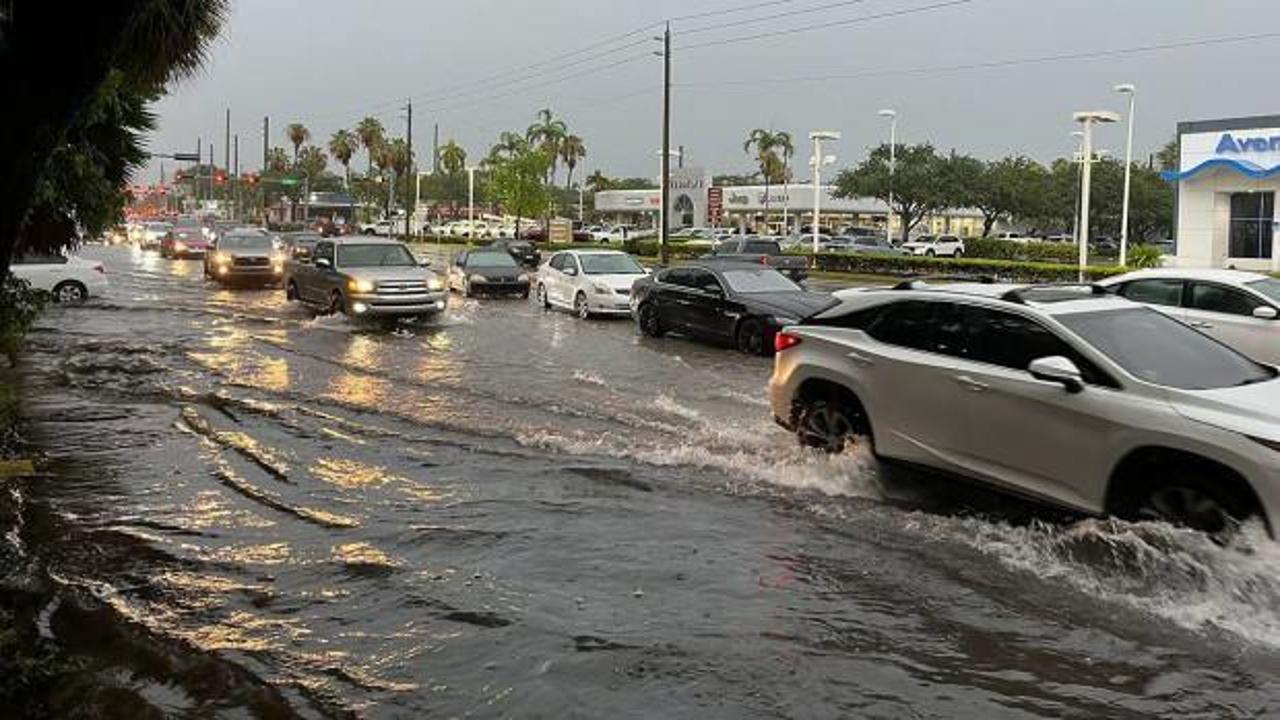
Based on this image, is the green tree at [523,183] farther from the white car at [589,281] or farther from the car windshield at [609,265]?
the car windshield at [609,265]

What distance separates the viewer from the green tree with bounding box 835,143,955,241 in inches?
2879

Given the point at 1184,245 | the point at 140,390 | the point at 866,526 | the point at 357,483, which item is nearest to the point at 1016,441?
the point at 866,526

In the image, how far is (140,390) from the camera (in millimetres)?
14023

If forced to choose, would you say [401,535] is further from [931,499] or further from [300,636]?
[931,499]

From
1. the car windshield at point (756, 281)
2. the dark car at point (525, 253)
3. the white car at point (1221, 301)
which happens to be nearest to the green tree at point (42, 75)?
the white car at point (1221, 301)

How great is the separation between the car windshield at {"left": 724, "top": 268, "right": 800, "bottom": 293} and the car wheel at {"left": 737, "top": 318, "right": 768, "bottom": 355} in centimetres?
79

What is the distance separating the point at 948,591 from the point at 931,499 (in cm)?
203

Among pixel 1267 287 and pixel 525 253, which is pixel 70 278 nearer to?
pixel 525 253

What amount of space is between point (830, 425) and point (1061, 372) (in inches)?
91.7

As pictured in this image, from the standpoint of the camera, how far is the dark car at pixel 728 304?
1750 cm

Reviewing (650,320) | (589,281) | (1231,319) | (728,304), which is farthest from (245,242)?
(1231,319)

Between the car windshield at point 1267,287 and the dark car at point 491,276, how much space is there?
64.5ft

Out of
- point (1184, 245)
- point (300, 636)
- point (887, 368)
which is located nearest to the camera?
point (300, 636)

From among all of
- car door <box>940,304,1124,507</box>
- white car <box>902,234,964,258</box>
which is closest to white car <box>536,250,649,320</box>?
car door <box>940,304,1124,507</box>
